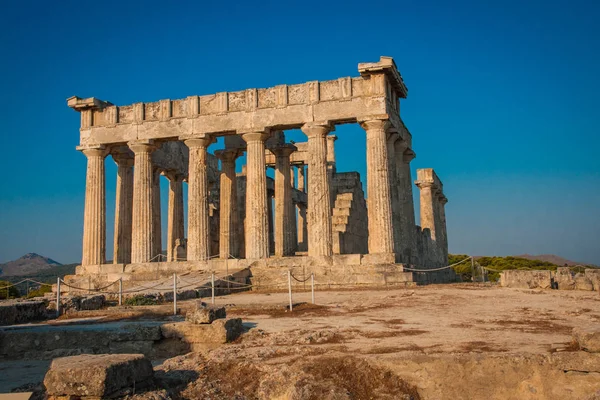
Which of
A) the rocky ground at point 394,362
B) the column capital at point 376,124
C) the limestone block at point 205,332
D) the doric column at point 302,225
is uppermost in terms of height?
the column capital at point 376,124

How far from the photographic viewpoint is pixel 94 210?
100 ft

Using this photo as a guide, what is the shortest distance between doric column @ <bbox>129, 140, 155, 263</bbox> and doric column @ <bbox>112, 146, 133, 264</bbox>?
95.8 inches

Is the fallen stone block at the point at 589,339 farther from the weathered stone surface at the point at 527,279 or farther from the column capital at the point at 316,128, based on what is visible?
the column capital at the point at 316,128

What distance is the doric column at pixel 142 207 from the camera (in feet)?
96.7

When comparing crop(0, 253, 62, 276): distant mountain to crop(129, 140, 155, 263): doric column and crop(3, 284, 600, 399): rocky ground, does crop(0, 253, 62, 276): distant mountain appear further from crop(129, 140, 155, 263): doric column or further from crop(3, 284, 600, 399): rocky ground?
crop(3, 284, 600, 399): rocky ground

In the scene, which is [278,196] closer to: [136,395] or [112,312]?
[112,312]

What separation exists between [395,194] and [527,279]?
26.5ft

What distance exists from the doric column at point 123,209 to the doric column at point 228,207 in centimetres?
502

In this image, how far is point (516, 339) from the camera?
30.2ft

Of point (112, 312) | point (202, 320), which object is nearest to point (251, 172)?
point (112, 312)

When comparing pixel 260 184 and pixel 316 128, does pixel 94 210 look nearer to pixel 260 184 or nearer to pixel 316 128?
pixel 260 184

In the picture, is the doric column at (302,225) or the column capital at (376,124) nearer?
the column capital at (376,124)

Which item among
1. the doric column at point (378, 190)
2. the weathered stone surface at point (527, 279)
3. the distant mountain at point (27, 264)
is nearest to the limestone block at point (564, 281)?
the weathered stone surface at point (527, 279)

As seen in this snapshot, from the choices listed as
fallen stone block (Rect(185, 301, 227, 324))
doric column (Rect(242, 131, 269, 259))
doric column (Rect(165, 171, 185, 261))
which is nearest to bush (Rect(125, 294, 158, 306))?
fallen stone block (Rect(185, 301, 227, 324))
